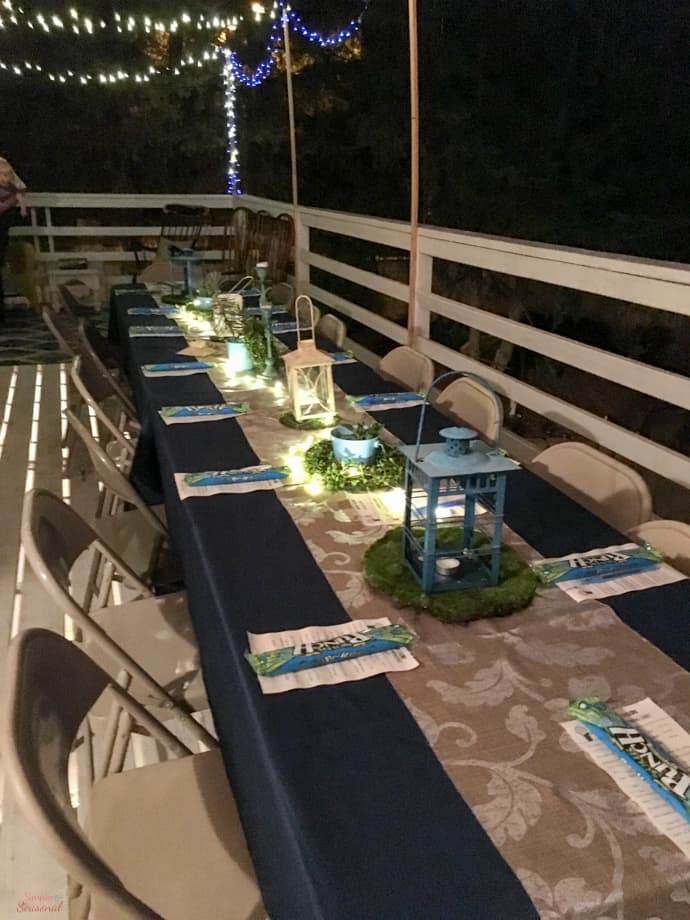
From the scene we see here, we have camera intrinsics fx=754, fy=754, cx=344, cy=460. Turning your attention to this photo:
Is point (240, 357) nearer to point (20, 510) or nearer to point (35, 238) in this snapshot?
point (20, 510)

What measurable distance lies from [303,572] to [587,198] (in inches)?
140

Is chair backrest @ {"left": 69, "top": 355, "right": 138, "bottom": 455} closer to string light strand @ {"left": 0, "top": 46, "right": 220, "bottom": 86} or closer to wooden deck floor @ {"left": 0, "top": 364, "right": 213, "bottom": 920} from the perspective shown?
wooden deck floor @ {"left": 0, "top": 364, "right": 213, "bottom": 920}

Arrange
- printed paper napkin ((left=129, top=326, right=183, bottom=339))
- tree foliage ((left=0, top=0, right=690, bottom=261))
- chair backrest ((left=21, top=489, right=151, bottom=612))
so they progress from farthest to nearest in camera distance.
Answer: tree foliage ((left=0, top=0, right=690, bottom=261)) → printed paper napkin ((left=129, top=326, right=183, bottom=339)) → chair backrest ((left=21, top=489, right=151, bottom=612))

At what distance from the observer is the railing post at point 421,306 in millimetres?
3572

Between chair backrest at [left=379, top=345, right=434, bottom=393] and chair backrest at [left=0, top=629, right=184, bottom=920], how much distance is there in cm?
155

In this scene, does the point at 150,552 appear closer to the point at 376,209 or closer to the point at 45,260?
the point at 376,209

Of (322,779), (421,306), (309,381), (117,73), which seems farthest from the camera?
(117,73)

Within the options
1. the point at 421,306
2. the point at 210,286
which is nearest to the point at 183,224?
the point at 210,286

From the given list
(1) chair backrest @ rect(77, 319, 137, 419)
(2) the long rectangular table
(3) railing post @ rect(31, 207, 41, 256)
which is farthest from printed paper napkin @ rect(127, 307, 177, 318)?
(3) railing post @ rect(31, 207, 41, 256)

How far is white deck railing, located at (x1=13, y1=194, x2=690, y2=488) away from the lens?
2.07 m

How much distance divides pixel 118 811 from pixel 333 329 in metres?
2.41

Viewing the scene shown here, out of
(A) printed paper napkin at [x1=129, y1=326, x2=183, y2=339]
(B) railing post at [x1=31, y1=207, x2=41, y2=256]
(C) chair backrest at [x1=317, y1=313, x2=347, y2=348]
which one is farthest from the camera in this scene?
(B) railing post at [x1=31, y1=207, x2=41, y2=256]

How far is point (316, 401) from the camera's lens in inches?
80.3

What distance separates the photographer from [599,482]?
66.6 inches
